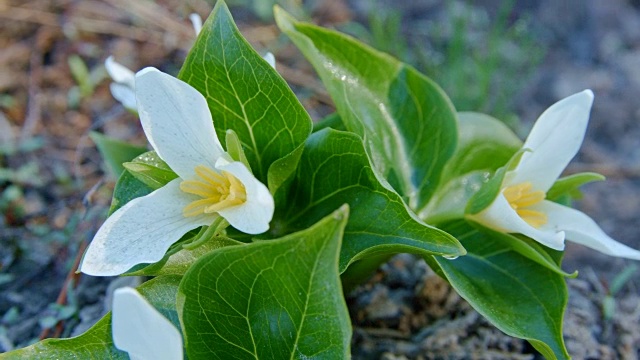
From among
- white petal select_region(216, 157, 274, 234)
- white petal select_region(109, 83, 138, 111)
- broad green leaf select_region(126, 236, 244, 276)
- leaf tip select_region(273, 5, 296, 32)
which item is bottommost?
broad green leaf select_region(126, 236, 244, 276)

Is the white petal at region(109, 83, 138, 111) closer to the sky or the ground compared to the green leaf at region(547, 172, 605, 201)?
closer to the sky

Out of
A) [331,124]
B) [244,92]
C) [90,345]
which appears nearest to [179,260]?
[90,345]

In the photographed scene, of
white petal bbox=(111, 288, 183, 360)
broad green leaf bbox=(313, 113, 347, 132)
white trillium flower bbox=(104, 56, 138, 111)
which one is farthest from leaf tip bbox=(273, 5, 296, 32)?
white petal bbox=(111, 288, 183, 360)

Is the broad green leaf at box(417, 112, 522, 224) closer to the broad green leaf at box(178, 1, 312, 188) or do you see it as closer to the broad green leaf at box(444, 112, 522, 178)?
the broad green leaf at box(444, 112, 522, 178)

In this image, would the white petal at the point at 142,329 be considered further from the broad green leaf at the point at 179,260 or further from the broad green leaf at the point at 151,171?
the broad green leaf at the point at 151,171

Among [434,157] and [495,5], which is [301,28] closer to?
[434,157]

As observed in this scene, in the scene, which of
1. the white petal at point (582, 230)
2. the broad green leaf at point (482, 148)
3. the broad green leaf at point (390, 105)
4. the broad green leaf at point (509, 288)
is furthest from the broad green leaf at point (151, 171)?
the white petal at point (582, 230)
